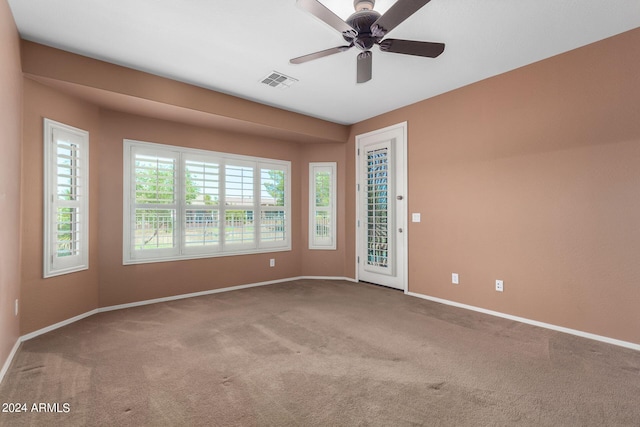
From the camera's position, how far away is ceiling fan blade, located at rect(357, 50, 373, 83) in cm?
249

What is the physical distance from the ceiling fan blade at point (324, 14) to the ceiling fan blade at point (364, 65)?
312 millimetres

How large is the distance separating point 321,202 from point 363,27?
3.38 m

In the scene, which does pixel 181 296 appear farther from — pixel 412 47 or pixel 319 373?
pixel 412 47

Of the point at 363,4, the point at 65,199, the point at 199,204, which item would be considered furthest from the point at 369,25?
the point at 65,199

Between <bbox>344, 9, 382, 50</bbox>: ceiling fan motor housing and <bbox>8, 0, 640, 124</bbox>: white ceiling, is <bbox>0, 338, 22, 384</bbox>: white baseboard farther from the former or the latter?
<bbox>344, 9, 382, 50</bbox>: ceiling fan motor housing

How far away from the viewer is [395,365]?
2.26 meters

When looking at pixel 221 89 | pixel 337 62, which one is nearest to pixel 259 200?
pixel 221 89

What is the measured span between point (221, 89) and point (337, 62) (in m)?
1.52

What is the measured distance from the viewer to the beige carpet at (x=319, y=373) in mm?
1707

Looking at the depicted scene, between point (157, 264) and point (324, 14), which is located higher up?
point (324, 14)

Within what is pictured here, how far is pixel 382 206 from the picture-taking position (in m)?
4.64

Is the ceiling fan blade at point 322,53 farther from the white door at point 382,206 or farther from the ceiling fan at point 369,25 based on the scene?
the white door at point 382,206

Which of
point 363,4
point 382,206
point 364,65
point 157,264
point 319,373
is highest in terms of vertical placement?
point 363,4

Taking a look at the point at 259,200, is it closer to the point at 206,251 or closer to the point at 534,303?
the point at 206,251
